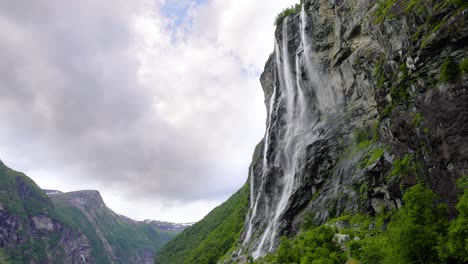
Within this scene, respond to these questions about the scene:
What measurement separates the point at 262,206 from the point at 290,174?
12.8m

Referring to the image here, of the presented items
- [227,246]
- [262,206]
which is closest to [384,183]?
[262,206]

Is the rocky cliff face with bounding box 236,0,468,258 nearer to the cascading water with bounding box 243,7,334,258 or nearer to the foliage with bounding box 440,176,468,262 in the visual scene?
the cascading water with bounding box 243,7,334,258

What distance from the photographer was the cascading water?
68.1 metres

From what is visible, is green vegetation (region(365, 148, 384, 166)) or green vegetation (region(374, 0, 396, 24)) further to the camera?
green vegetation (region(365, 148, 384, 166))

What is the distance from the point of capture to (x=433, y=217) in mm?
27016

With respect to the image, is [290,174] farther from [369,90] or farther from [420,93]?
[420,93]

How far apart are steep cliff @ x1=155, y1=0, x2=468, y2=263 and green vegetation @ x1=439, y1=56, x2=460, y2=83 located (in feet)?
0.29

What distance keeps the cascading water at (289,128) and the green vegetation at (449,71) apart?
36.2 m

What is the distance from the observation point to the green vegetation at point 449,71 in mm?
30578

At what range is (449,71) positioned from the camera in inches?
1215

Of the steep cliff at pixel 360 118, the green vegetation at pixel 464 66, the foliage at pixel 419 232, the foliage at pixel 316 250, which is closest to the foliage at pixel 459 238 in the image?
the foliage at pixel 419 232

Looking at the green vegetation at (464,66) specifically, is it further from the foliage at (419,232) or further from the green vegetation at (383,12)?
the green vegetation at (383,12)

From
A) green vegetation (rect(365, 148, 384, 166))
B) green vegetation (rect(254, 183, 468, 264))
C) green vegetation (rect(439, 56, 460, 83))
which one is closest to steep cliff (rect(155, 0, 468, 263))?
green vegetation (rect(439, 56, 460, 83))

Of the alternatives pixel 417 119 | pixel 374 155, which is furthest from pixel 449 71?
pixel 374 155
